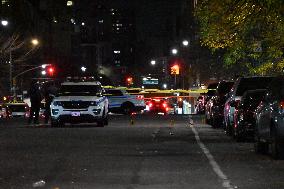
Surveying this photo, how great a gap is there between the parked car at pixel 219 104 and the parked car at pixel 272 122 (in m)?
12.6

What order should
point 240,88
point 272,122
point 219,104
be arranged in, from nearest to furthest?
point 272,122 → point 240,88 → point 219,104

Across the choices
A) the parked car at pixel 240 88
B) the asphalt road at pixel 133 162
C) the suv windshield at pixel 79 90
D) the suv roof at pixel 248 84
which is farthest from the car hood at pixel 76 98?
the suv roof at pixel 248 84

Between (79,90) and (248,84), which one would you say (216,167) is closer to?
(248,84)

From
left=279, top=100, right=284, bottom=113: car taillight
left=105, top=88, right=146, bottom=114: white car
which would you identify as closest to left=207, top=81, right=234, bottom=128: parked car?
left=279, top=100, right=284, bottom=113: car taillight

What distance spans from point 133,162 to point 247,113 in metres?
7.69

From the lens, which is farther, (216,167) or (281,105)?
(281,105)

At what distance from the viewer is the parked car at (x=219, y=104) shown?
116ft

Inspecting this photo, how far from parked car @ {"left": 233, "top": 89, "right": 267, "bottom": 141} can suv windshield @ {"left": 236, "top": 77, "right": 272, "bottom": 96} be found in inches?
123

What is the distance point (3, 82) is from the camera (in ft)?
349

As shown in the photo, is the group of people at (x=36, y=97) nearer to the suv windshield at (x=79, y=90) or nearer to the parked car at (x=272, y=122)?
the suv windshield at (x=79, y=90)

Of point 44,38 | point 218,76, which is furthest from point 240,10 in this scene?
point 44,38

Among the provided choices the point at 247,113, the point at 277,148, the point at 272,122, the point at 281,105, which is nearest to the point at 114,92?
the point at 247,113

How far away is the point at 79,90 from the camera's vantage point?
1505 inches

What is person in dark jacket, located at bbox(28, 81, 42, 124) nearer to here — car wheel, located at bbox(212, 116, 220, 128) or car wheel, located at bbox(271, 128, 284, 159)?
car wheel, located at bbox(212, 116, 220, 128)
